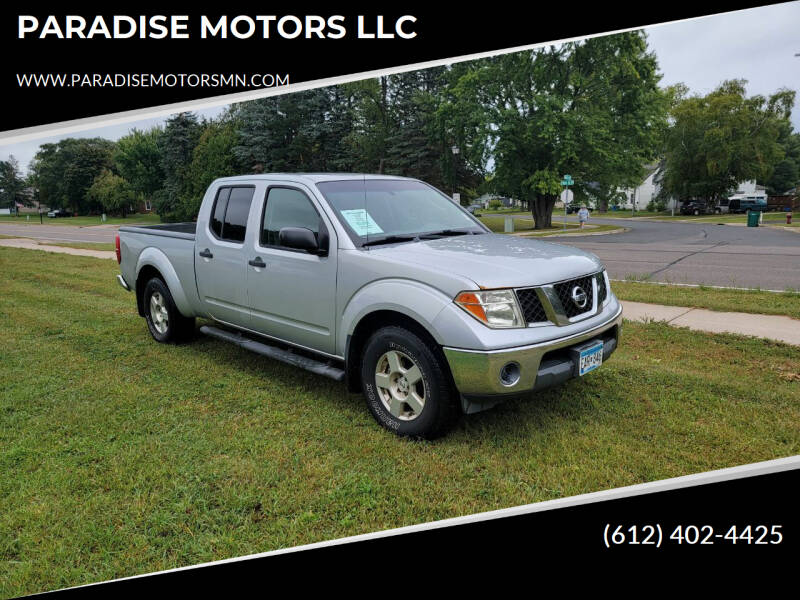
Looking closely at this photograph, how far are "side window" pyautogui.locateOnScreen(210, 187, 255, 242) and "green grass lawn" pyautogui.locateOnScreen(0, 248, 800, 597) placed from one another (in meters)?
1.34

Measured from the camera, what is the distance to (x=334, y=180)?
467cm

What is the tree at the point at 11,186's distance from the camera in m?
22.9

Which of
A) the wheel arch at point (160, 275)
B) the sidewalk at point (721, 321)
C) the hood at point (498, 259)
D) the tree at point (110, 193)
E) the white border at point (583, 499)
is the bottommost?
the white border at point (583, 499)

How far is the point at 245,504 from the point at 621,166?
30292mm

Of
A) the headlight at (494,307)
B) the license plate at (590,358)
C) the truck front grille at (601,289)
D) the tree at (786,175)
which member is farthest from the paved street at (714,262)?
the tree at (786,175)

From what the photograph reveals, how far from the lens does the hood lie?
11.6ft

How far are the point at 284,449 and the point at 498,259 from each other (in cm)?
195

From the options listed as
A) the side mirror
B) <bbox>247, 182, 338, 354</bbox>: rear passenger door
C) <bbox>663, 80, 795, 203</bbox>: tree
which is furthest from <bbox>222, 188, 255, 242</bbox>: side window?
<bbox>663, 80, 795, 203</bbox>: tree

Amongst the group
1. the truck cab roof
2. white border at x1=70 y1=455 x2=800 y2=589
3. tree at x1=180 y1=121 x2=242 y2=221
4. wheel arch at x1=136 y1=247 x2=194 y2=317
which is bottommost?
white border at x1=70 y1=455 x2=800 y2=589

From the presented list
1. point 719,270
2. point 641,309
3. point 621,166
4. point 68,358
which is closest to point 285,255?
point 68,358

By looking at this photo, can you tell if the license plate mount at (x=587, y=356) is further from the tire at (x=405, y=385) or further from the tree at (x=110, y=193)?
the tree at (x=110, y=193)

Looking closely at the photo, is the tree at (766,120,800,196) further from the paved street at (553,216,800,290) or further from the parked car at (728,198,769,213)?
the paved street at (553,216,800,290)

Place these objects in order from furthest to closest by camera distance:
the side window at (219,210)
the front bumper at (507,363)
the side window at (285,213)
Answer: the side window at (219,210) < the side window at (285,213) < the front bumper at (507,363)

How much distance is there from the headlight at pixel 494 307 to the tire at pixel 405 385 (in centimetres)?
40
